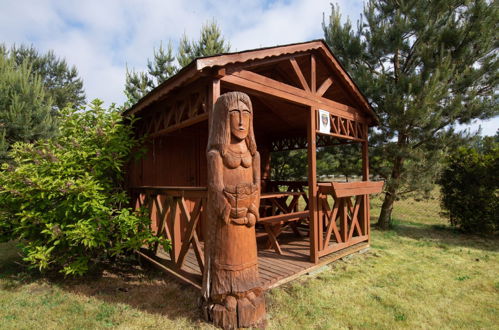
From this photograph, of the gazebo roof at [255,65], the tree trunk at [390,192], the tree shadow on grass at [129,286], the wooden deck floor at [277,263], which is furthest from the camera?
the tree trunk at [390,192]

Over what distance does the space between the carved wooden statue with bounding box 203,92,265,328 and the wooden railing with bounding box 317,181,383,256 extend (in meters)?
2.20

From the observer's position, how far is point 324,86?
5.29 m

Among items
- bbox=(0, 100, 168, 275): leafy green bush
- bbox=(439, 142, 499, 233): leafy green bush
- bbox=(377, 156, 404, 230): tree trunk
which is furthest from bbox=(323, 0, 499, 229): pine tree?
bbox=(0, 100, 168, 275): leafy green bush

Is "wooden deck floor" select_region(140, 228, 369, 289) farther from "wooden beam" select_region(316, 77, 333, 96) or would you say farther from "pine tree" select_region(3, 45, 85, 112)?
"pine tree" select_region(3, 45, 85, 112)

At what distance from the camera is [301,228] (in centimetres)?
737

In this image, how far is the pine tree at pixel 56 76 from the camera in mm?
16438

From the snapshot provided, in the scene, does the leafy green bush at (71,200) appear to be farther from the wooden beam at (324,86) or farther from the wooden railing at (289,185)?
the wooden railing at (289,185)

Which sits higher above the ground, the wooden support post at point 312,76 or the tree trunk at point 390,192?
the wooden support post at point 312,76

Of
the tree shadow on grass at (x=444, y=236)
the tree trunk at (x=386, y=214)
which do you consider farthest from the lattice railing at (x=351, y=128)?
the tree shadow on grass at (x=444, y=236)

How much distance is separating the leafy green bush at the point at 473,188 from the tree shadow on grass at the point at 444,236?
30cm

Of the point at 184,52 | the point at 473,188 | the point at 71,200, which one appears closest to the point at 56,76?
the point at 184,52

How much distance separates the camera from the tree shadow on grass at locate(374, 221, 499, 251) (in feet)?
22.9

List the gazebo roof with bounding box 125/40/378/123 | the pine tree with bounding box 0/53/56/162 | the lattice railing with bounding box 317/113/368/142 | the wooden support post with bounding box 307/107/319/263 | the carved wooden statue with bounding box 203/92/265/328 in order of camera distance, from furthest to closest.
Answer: the pine tree with bounding box 0/53/56/162 < the lattice railing with bounding box 317/113/368/142 < the wooden support post with bounding box 307/107/319/263 < the gazebo roof with bounding box 125/40/378/123 < the carved wooden statue with bounding box 203/92/265/328

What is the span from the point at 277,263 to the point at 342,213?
185 cm
